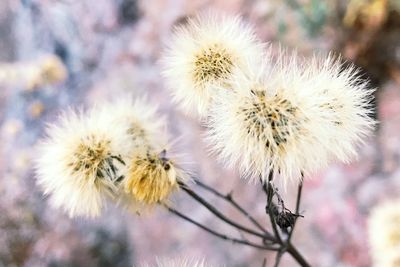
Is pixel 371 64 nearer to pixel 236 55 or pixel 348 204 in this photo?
pixel 348 204

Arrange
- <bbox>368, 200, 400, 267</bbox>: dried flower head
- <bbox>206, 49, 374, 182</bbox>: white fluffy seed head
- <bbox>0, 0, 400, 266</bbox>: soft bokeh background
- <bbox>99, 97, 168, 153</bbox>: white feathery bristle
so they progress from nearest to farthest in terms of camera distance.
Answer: <bbox>206, 49, 374, 182</bbox>: white fluffy seed head
<bbox>99, 97, 168, 153</bbox>: white feathery bristle
<bbox>368, 200, 400, 267</bbox>: dried flower head
<bbox>0, 0, 400, 266</bbox>: soft bokeh background

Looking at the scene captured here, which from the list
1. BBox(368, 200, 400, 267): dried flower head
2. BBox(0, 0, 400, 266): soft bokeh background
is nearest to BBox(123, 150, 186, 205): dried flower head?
BBox(368, 200, 400, 267): dried flower head

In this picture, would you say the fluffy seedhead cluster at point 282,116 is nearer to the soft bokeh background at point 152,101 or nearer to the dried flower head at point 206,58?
the dried flower head at point 206,58

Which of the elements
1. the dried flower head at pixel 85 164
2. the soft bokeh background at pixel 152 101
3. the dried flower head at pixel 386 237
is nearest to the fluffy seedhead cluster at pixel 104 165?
the dried flower head at pixel 85 164

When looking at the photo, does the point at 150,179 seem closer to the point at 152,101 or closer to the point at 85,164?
the point at 85,164

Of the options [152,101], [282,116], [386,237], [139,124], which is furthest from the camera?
[152,101]

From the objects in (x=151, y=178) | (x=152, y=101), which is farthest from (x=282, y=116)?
(x=152, y=101)

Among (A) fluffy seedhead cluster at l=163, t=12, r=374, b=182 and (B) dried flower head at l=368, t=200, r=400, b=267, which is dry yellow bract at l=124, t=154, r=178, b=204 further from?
(B) dried flower head at l=368, t=200, r=400, b=267
